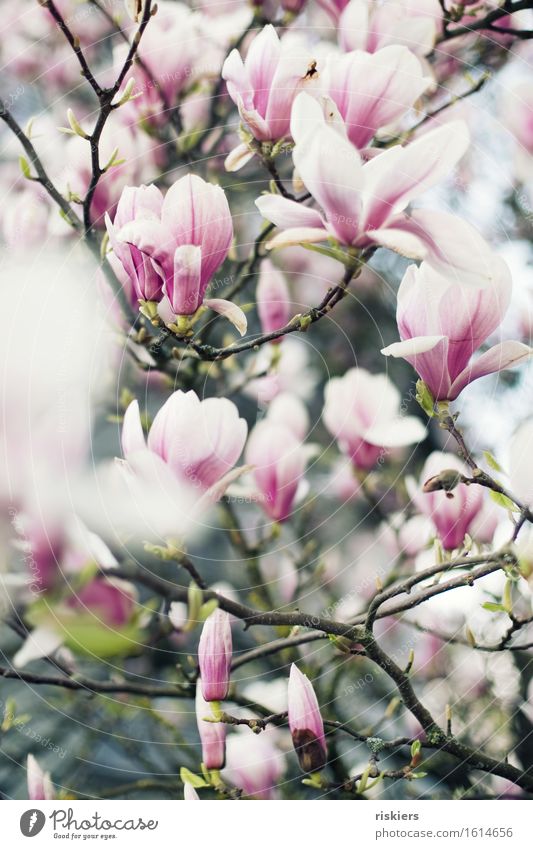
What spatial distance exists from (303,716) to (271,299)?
0.24 meters

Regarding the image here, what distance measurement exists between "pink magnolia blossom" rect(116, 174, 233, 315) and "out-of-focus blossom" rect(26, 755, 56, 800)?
12.5 inches

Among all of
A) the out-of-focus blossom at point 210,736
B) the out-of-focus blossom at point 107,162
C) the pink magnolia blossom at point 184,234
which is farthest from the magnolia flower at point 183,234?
the out-of-focus blossom at point 210,736

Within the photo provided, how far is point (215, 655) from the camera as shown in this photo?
0.37 m

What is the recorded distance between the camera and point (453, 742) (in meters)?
0.41

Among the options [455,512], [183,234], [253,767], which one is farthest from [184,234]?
[253,767]

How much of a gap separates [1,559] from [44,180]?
23 cm

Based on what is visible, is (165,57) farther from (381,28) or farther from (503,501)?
(503,501)

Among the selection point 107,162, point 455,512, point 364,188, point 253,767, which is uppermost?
point 107,162

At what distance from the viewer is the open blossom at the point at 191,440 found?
1.16 ft

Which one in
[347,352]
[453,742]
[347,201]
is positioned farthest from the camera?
[347,352]

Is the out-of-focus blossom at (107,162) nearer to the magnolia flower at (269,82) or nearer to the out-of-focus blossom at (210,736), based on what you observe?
the magnolia flower at (269,82)

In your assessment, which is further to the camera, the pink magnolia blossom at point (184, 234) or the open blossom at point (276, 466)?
the open blossom at point (276, 466)
